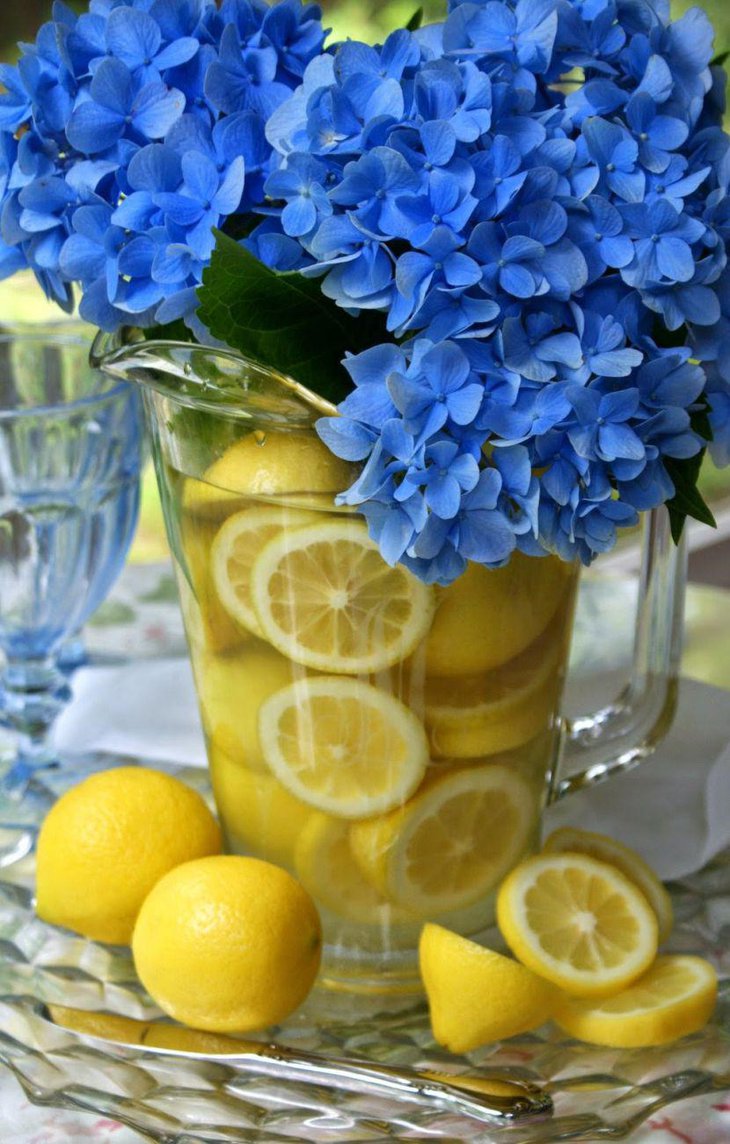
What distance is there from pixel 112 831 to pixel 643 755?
0.23 metres

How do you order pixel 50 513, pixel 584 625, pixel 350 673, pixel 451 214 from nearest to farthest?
pixel 451 214, pixel 350 673, pixel 50 513, pixel 584 625

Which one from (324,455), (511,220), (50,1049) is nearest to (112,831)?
(50,1049)

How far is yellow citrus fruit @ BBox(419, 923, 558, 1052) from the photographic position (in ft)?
1.75

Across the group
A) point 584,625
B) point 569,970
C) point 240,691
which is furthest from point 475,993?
point 584,625

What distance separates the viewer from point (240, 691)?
58 cm

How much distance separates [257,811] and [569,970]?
143mm

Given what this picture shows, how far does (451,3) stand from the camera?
1.67ft

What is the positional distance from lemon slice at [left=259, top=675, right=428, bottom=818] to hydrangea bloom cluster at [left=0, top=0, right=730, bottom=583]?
0.11 meters

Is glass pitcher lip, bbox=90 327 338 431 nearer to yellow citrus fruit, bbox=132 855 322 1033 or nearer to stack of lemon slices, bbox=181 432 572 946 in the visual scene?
stack of lemon slices, bbox=181 432 572 946

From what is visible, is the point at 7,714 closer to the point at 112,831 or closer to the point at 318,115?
the point at 112,831

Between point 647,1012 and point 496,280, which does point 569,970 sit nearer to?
point 647,1012

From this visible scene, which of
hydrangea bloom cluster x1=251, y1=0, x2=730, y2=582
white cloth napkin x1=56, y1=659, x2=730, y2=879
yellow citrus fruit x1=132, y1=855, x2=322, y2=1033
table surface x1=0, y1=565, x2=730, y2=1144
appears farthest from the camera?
table surface x1=0, y1=565, x2=730, y2=1144

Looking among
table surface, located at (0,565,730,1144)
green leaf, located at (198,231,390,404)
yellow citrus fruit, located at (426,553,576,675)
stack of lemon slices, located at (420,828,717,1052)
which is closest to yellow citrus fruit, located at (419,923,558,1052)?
stack of lemon slices, located at (420,828,717,1052)

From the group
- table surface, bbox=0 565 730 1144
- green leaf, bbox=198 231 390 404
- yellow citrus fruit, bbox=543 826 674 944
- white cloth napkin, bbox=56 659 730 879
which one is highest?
green leaf, bbox=198 231 390 404
